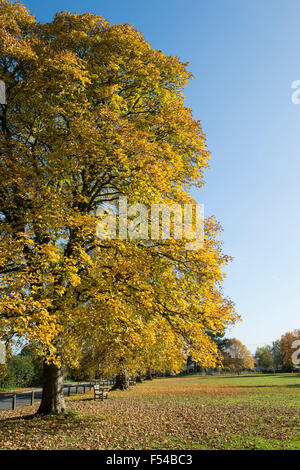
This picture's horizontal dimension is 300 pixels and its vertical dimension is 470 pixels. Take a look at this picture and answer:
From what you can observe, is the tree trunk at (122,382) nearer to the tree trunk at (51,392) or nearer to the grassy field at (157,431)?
the grassy field at (157,431)

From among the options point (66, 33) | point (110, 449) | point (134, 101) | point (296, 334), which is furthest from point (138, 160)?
point (296, 334)

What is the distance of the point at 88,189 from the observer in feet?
50.7

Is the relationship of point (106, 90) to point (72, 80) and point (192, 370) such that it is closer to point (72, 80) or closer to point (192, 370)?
point (72, 80)

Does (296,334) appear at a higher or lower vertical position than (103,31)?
lower

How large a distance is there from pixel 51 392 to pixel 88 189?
360 inches

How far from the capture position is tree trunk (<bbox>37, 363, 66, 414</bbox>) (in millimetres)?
15259

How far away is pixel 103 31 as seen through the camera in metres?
15.0

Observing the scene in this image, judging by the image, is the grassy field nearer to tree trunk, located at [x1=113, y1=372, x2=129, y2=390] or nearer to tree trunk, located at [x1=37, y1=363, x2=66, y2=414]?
tree trunk, located at [x1=37, y1=363, x2=66, y2=414]

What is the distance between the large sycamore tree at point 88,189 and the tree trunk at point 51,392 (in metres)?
0.05

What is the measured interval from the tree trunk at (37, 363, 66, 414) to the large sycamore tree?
0.05 meters

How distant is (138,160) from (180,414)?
43.1ft

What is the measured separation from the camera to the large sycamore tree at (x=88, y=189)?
445 inches

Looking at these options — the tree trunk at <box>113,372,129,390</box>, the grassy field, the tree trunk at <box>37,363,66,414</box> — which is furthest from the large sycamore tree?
the tree trunk at <box>113,372,129,390</box>

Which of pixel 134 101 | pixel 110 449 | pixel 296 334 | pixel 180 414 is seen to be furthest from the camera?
pixel 296 334
